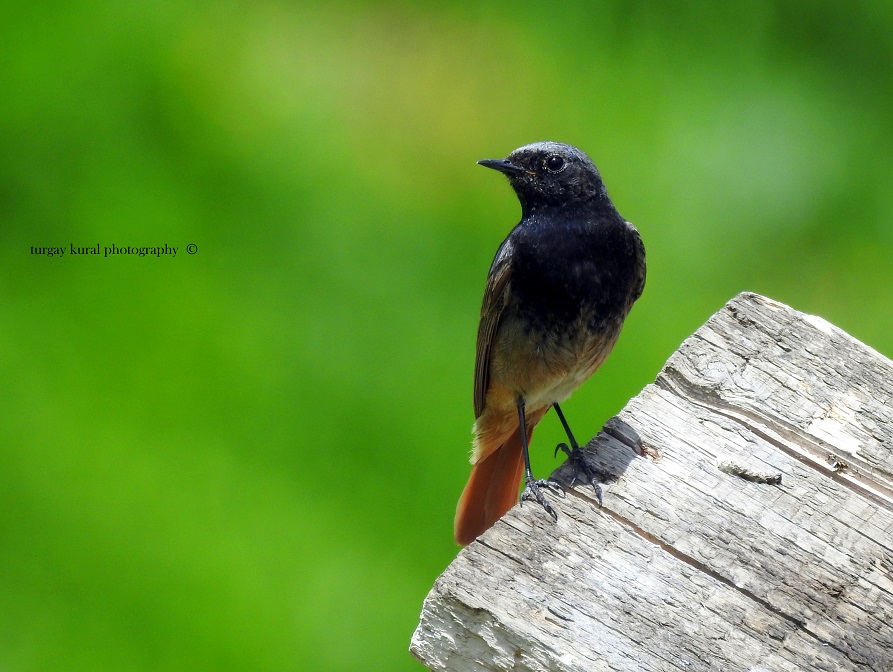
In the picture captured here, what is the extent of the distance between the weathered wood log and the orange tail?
4.10ft

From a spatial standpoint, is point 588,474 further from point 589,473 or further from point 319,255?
point 319,255

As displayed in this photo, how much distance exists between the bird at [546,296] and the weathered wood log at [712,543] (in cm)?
80

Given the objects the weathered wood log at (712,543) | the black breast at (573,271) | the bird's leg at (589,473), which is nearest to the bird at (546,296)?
the black breast at (573,271)

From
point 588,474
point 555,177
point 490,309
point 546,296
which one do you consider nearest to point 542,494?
point 588,474

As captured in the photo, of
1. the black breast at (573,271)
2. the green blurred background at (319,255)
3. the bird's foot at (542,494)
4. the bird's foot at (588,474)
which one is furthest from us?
the green blurred background at (319,255)

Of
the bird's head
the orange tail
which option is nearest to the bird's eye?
the bird's head

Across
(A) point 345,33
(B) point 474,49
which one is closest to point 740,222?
(B) point 474,49

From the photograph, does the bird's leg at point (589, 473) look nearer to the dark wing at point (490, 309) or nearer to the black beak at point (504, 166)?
the dark wing at point (490, 309)

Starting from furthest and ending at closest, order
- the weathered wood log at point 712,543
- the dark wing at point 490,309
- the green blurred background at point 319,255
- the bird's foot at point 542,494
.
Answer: the green blurred background at point 319,255, the dark wing at point 490,309, the bird's foot at point 542,494, the weathered wood log at point 712,543

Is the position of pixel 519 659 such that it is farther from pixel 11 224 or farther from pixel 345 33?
pixel 345 33

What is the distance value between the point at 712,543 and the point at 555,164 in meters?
1.88

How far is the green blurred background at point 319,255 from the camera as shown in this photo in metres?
4.86

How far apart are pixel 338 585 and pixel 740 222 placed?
9.98 feet

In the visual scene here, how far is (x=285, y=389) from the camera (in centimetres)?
538
